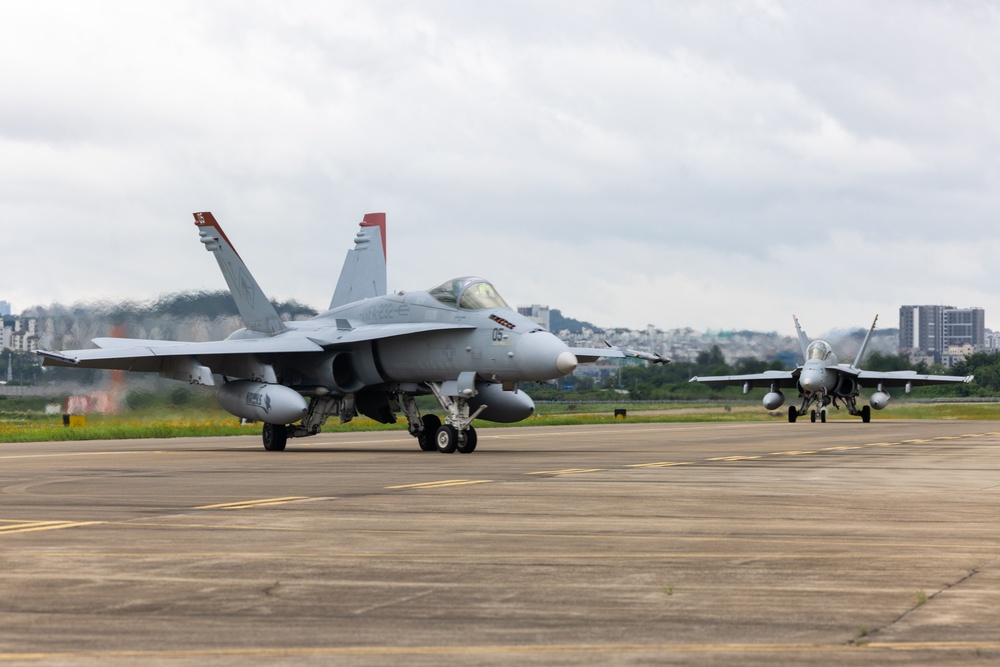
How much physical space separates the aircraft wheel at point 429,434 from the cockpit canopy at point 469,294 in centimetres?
237

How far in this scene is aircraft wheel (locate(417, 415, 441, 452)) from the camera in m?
23.9

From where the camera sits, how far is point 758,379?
191 ft

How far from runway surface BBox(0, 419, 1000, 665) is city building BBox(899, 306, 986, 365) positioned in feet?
309

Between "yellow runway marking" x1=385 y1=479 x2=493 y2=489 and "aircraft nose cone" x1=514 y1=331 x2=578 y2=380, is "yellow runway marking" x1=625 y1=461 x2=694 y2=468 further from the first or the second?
"yellow runway marking" x1=385 y1=479 x2=493 y2=489

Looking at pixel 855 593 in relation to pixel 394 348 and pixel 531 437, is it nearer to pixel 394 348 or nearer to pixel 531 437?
pixel 394 348

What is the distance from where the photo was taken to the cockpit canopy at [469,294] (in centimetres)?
2269

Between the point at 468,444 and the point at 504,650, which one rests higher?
the point at 504,650

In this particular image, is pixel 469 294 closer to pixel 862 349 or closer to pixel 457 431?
pixel 457 431

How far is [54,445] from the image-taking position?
26672 millimetres

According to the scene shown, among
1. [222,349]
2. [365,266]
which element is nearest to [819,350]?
[365,266]

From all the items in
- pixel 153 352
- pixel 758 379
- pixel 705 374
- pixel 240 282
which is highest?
pixel 240 282

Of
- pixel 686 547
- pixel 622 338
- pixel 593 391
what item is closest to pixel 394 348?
pixel 686 547

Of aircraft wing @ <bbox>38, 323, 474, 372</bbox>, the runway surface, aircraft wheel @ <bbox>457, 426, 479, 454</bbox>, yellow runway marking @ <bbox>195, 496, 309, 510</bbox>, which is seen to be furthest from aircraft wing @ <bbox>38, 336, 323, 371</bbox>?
yellow runway marking @ <bbox>195, 496, 309, 510</bbox>

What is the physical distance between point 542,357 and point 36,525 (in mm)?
12219
